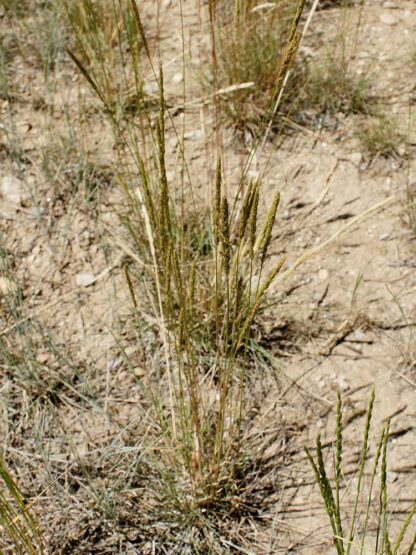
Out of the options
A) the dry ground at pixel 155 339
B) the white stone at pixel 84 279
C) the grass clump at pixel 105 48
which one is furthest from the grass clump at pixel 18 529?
the grass clump at pixel 105 48

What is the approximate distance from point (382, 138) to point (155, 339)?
104cm

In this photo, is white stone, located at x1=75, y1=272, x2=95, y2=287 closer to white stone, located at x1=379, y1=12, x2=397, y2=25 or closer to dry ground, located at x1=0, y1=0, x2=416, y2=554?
dry ground, located at x1=0, y1=0, x2=416, y2=554

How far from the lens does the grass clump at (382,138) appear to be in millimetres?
2348

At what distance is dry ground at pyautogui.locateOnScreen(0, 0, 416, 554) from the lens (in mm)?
1727

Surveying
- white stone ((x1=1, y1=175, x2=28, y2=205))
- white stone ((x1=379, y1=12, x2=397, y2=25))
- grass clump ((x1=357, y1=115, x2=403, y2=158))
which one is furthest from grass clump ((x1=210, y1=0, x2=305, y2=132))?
white stone ((x1=1, y1=175, x2=28, y2=205))

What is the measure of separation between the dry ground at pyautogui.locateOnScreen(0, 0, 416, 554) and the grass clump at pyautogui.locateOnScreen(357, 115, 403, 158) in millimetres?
32

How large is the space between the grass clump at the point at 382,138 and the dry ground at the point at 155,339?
3 centimetres

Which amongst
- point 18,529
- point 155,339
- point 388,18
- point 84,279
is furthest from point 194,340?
point 388,18

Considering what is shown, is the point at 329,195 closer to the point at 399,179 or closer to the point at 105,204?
the point at 399,179

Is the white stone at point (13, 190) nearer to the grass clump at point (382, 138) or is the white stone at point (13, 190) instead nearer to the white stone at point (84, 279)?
the white stone at point (84, 279)

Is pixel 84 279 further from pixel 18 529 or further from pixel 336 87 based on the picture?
pixel 336 87

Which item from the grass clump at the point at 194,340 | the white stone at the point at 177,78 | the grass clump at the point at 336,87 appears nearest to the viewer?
the grass clump at the point at 194,340

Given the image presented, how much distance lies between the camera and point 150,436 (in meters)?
1.84

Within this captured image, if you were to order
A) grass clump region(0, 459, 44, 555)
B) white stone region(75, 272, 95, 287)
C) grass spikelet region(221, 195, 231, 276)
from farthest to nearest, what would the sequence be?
1. white stone region(75, 272, 95, 287)
2. grass clump region(0, 459, 44, 555)
3. grass spikelet region(221, 195, 231, 276)
